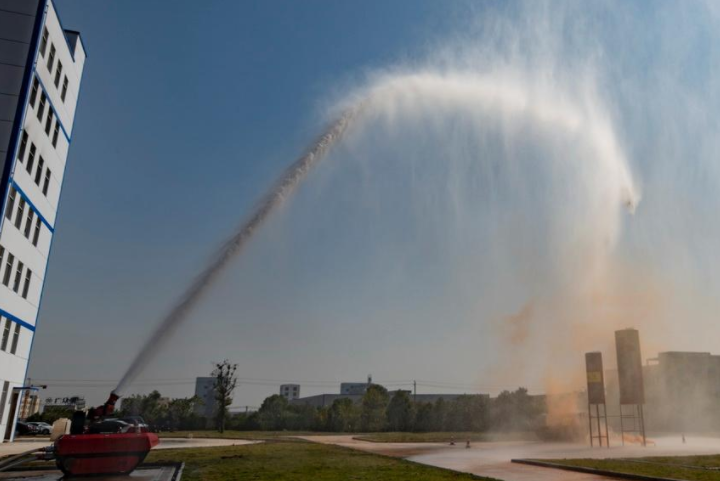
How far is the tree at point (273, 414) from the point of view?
78312 millimetres

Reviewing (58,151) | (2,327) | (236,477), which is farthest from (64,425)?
(58,151)

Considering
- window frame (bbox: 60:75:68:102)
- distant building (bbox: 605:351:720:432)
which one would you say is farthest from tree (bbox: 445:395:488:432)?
window frame (bbox: 60:75:68:102)

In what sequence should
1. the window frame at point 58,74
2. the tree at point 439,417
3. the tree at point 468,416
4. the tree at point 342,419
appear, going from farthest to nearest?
1. the tree at point 342,419
2. the tree at point 439,417
3. the tree at point 468,416
4. the window frame at point 58,74

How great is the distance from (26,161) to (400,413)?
60.7m

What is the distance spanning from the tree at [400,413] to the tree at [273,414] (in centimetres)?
1597

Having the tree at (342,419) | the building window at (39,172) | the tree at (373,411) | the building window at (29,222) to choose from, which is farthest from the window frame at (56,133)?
the tree at (373,411)

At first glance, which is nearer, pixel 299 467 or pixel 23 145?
pixel 299 467

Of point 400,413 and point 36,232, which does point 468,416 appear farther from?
point 36,232

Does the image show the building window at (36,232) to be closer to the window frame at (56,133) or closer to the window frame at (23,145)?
the window frame at (23,145)

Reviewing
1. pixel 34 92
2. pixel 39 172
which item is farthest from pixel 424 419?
pixel 34 92

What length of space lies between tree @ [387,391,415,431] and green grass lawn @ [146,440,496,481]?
50.6 meters

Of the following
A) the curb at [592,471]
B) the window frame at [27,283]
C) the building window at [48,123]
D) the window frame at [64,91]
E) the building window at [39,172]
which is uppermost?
the window frame at [64,91]

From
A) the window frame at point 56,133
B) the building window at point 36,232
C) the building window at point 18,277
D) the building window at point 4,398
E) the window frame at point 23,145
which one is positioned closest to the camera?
the window frame at point 23,145

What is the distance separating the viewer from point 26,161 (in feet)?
123
